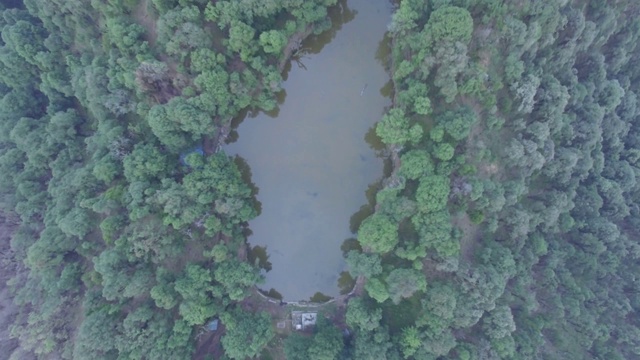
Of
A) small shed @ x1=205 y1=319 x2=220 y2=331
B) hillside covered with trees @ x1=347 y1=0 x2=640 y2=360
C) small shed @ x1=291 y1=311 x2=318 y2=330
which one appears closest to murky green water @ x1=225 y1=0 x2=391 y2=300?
small shed @ x1=291 y1=311 x2=318 y2=330

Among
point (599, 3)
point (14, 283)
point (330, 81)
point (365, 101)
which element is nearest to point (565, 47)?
point (599, 3)

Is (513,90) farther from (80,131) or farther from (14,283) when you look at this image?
(14,283)

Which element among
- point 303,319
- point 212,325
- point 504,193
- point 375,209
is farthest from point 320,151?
point 212,325

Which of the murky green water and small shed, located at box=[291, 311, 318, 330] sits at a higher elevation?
the murky green water

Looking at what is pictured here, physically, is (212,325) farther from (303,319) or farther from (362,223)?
(362,223)

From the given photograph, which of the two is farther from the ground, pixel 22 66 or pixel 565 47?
pixel 22 66

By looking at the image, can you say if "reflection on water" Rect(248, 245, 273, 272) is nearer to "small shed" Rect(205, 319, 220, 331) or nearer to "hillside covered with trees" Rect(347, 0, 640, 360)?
"small shed" Rect(205, 319, 220, 331)

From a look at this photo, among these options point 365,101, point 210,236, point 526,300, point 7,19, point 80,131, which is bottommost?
point 526,300
